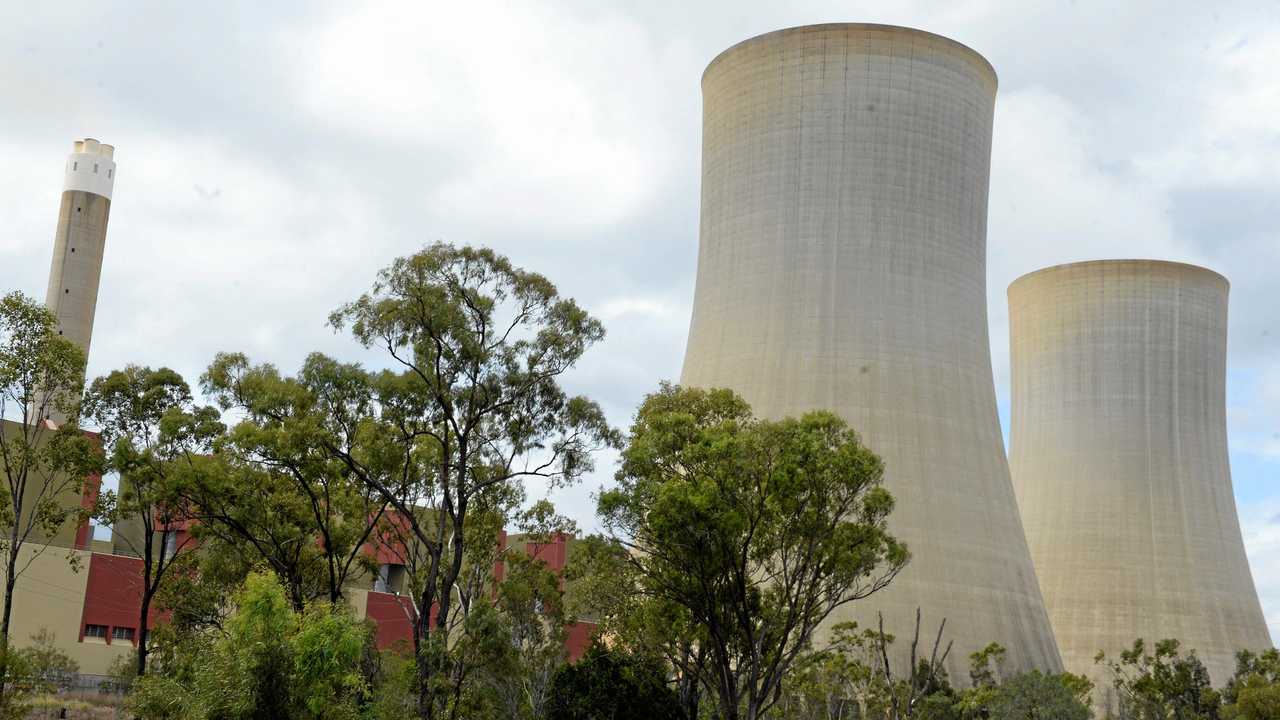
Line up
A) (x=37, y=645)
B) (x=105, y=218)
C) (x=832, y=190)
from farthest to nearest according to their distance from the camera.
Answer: (x=105, y=218), (x=37, y=645), (x=832, y=190)

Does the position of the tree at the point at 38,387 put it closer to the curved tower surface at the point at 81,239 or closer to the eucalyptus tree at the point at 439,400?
the eucalyptus tree at the point at 439,400

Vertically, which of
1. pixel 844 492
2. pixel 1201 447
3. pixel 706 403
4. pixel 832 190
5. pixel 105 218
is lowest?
pixel 844 492

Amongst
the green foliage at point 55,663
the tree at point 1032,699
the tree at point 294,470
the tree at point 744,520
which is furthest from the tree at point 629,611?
the green foliage at point 55,663

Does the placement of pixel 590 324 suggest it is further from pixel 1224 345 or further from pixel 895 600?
pixel 1224 345

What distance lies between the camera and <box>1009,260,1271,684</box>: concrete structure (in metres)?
36.4

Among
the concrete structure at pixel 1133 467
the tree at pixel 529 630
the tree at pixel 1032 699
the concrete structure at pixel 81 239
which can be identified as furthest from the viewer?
the concrete structure at pixel 81 239

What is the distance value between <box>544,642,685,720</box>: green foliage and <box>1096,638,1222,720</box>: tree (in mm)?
15572

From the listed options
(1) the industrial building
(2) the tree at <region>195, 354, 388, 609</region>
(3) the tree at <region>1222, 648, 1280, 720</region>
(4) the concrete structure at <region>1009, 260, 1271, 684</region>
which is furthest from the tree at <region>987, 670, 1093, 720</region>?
(2) the tree at <region>195, 354, 388, 609</region>

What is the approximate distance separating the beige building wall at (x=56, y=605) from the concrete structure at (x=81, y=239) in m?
17.5

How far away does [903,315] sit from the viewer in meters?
27.3

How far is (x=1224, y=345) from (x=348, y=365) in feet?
92.2

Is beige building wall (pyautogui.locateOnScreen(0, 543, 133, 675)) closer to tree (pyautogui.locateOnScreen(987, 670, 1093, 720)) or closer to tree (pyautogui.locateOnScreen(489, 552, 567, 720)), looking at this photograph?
tree (pyautogui.locateOnScreen(489, 552, 567, 720))

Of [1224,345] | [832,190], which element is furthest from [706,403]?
[1224,345]

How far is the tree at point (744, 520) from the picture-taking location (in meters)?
19.2
